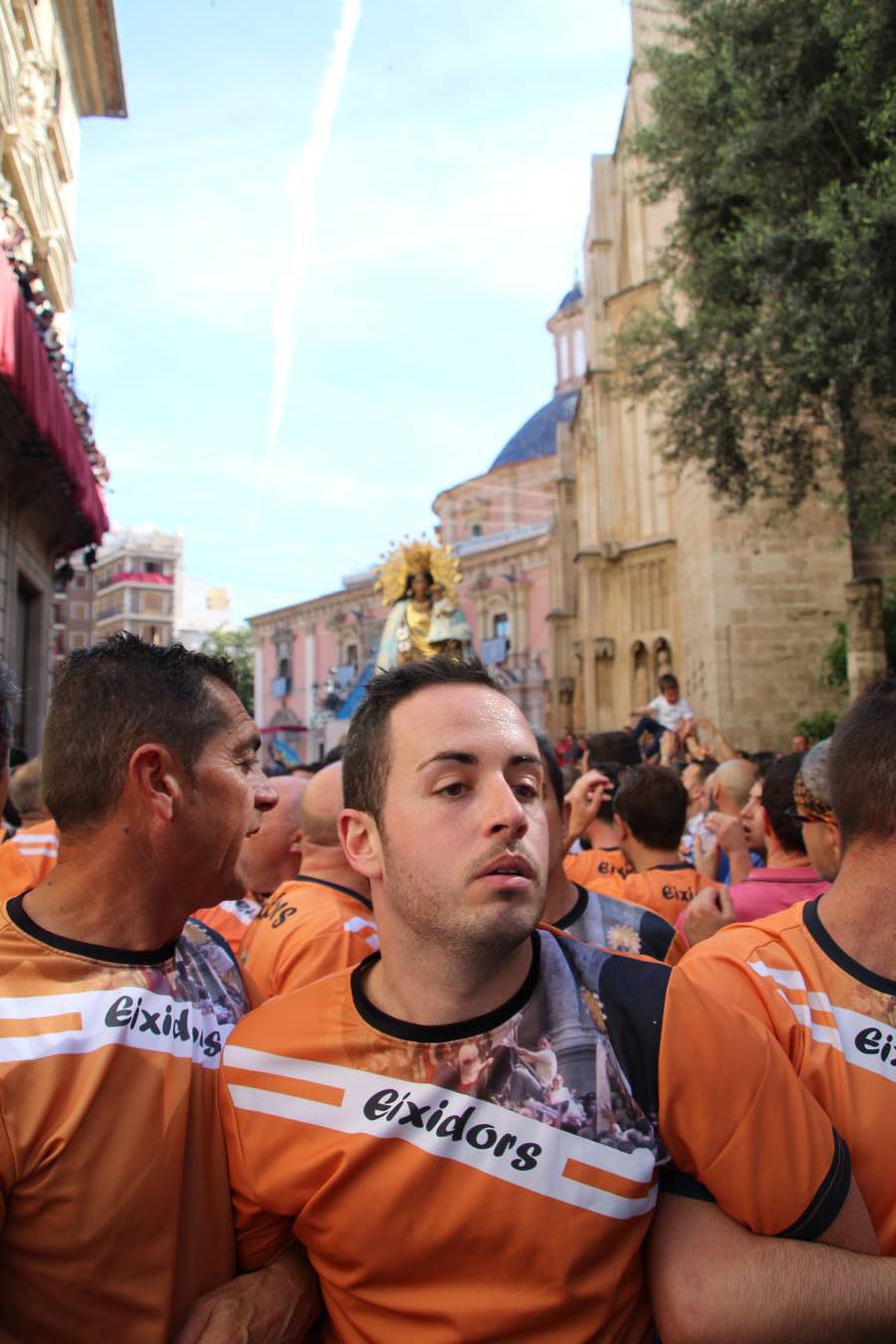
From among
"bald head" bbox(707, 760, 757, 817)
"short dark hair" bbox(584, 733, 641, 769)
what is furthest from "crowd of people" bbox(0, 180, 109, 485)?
"bald head" bbox(707, 760, 757, 817)

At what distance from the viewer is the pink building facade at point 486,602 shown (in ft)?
172

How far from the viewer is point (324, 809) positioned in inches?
151

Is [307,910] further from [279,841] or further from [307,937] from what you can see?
[279,841]

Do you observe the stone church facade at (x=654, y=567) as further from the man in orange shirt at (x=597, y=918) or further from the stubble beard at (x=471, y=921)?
the stubble beard at (x=471, y=921)

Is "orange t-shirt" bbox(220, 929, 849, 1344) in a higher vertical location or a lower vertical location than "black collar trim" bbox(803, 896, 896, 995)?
lower

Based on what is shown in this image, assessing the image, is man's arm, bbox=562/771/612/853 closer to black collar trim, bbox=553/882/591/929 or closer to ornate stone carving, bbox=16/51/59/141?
black collar trim, bbox=553/882/591/929

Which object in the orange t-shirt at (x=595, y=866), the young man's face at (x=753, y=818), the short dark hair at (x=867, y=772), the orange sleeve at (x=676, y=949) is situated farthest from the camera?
the orange t-shirt at (x=595, y=866)

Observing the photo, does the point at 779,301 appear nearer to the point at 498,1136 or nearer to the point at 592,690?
the point at 498,1136

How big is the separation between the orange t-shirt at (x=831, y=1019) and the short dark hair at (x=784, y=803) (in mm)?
1497

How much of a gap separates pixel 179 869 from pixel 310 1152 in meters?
0.60

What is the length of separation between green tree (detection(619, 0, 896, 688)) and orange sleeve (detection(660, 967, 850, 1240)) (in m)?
9.96

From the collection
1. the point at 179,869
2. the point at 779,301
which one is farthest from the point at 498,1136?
the point at 779,301

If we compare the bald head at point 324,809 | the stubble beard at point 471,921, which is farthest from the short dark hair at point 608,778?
the stubble beard at point 471,921

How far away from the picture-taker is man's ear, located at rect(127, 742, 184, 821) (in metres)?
2.03
